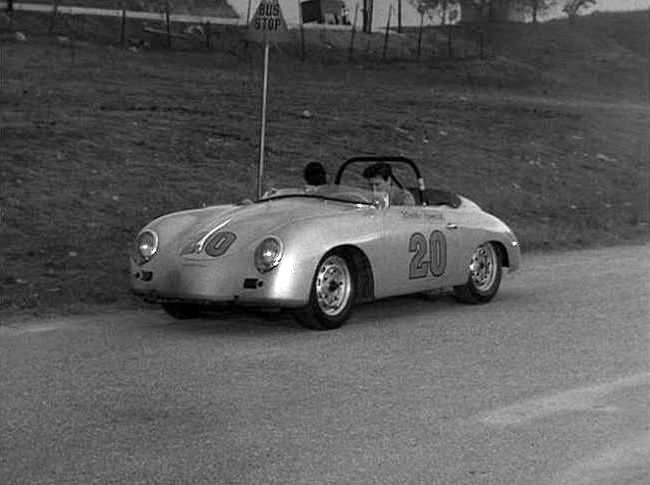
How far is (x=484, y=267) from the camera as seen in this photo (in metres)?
11.7

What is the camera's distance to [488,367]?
8570mm

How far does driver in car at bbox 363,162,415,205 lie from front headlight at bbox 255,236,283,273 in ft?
5.60

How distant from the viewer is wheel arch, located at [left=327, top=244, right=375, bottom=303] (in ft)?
33.6

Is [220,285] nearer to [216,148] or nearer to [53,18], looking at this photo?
[216,148]

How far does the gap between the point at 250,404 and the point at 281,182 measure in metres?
12.2

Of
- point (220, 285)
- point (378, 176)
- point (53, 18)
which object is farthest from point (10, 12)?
point (220, 285)

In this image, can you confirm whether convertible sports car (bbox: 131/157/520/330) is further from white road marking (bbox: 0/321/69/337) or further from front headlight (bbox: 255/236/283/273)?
white road marking (bbox: 0/321/69/337)

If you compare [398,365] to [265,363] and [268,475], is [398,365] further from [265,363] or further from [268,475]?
[268,475]

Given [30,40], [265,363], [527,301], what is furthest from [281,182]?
[30,40]

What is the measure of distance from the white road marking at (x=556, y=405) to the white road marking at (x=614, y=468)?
68 centimetres

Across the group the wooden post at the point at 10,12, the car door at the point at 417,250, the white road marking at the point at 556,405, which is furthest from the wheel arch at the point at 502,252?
the wooden post at the point at 10,12

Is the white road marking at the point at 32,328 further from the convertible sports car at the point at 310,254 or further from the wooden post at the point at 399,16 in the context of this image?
the wooden post at the point at 399,16

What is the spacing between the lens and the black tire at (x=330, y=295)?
982 centimetres

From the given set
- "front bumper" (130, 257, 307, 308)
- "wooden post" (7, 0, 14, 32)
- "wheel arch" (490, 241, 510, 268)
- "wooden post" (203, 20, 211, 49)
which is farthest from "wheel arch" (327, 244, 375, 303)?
"wooden post" (203, 20, 211, 49)
